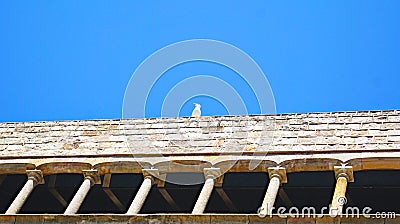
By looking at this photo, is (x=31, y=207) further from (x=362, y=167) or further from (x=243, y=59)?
(x=362, y=167)

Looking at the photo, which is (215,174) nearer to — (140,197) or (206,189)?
(206,189)

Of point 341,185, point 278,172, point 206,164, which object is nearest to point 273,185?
point 278,172

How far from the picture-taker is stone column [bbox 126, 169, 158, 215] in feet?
40.8

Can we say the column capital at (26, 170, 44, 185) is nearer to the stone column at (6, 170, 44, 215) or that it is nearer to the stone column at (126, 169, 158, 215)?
the stone column at (6, 170, 44, 215)

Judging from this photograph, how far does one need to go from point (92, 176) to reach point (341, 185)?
14.0 ft

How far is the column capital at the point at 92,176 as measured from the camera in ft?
45.3

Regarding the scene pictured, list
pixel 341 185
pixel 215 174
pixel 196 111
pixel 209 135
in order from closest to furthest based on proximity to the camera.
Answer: pixel 341 185
pixel 215 174
pixel 209 135
pixel 196 111

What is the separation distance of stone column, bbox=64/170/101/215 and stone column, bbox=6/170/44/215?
2.72ft

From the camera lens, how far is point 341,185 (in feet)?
40.4

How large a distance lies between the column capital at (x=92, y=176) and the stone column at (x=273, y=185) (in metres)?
2.99

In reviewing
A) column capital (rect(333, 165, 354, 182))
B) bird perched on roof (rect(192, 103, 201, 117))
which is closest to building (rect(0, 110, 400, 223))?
column capital (rect(333, 165, 354, 182))

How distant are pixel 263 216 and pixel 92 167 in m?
4.04

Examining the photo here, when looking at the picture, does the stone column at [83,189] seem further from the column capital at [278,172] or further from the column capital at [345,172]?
the column capital at [345,172]

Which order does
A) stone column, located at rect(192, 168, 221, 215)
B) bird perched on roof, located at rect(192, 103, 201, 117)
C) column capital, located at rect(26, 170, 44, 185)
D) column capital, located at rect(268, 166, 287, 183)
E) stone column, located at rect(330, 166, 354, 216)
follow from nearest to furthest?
stone column, located at rect(330, 166, 354, 216) < stone column, located at rect(192, 168, 221, 215) < column capital, located at rect(268, 166, 287, 183) < column capital, located at rect(26, 170, 44, 185) < bird perched on roof, located at rect(192, 103, 201, 117)
